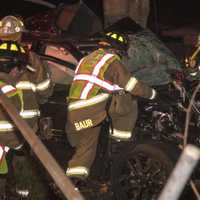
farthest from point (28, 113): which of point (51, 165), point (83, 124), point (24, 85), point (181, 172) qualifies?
point (181, 172)

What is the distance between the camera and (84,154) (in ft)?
17.5

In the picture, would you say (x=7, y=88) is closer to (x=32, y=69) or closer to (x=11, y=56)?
(x=11, y=56)

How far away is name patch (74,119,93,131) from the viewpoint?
206 inches

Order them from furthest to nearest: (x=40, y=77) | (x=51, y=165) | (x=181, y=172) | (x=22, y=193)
A: (x=22, y=193)
(x=40, y=77)
(x=51, y=165)
(x=181, y=172)

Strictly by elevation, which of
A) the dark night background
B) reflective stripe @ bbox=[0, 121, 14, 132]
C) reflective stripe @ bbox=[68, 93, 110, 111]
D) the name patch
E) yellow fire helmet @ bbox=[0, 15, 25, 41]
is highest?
yellow fire helmet @ bbox=[0, 15, 25, 41]

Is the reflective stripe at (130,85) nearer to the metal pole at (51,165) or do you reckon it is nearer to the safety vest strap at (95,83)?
the safety vest strap at (95,83)

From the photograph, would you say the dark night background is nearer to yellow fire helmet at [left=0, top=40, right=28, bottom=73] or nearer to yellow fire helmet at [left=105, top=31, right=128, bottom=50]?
yellow fire helmet at [left=105, top=31, right=128, bottom=50]

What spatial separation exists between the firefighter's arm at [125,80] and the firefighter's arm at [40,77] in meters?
0.75

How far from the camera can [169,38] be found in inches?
523

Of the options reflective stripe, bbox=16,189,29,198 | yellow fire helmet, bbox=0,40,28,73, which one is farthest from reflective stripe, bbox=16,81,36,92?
reflective stripe, bbox=16,189,29,198

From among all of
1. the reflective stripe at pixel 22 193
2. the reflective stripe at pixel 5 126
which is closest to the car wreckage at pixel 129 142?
the reflective stripe at pixel 22 193

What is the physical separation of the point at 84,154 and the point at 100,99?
51 cm

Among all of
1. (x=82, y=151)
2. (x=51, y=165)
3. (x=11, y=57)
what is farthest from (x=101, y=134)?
(x=51, y=165)

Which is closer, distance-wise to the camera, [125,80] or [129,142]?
[125,80]
